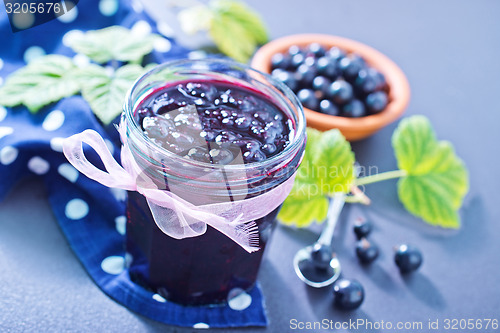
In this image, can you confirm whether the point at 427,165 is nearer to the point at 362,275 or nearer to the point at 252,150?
the point at 362,275

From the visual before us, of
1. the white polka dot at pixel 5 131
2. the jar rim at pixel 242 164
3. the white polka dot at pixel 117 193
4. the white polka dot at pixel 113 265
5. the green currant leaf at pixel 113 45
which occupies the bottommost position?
the white polka dot at pixel 113 265

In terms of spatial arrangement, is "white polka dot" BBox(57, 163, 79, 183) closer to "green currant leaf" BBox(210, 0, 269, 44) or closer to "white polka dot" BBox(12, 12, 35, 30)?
"white polka dot" BBox(12, 12, 35, 30)

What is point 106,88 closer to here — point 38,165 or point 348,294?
point 38,165

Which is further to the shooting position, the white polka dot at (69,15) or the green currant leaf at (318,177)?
the white polka dot at (69,15)

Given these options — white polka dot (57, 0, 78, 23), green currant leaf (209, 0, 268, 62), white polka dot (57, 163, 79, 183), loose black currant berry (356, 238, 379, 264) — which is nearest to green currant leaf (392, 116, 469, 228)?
loose black currant berry (356, 238, 379, 264)

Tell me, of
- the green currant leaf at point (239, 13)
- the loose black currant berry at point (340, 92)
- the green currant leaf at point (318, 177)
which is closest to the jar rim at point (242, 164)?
the green currant leaf at point (318, 177)

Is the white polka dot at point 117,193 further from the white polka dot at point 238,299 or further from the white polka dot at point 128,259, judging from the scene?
the white polka dot at point 238,299

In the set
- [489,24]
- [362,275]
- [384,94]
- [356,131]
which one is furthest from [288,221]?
[489,24]
